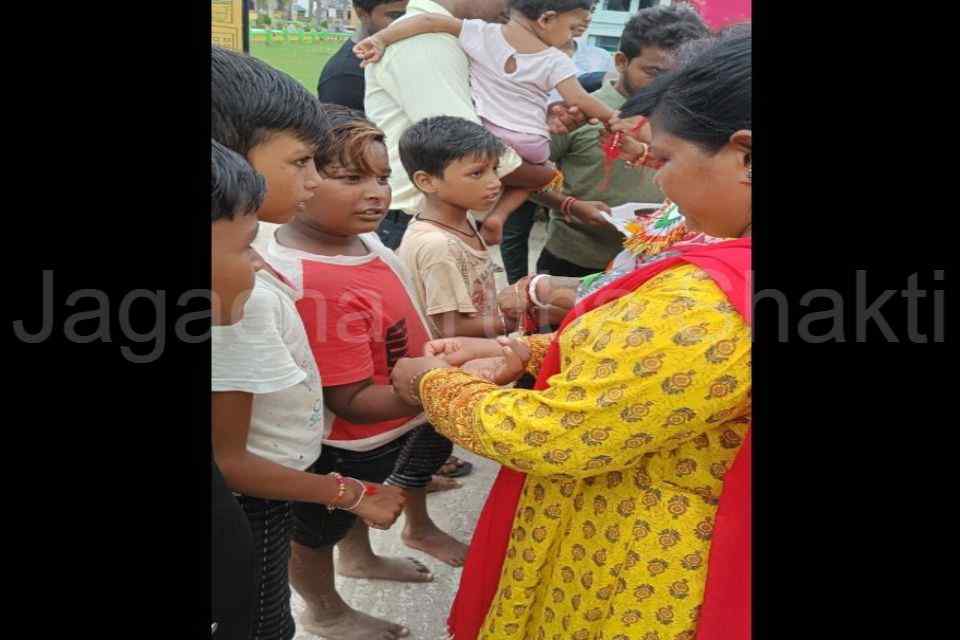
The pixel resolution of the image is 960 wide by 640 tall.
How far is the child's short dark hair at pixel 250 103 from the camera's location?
132 centimetres

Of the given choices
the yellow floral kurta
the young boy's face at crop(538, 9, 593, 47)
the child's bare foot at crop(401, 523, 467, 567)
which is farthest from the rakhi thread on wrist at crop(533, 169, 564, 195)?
the yellow floral kurta

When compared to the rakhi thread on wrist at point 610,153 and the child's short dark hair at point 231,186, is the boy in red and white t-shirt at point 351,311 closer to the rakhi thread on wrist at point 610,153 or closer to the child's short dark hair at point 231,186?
the child's short dark hair at point 231,186

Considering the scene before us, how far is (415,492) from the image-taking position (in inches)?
98.1

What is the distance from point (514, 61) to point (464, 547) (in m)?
1.94

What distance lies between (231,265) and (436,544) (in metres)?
1.67

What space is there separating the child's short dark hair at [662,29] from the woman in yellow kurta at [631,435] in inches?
80.9

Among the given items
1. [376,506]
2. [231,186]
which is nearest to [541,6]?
[376,506]

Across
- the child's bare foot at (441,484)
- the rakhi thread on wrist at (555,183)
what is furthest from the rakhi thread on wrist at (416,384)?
the rakhi thread on wrist at (555,183)

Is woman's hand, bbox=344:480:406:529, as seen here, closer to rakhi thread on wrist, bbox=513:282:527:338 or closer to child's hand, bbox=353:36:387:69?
rakhi thread on wrist, bbox=513:282:527:338

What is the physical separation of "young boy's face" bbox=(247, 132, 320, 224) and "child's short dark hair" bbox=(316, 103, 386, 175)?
308 mm

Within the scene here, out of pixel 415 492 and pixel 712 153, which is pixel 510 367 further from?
pixel 415 492

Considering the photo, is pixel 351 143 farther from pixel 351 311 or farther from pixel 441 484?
pixel 441 484

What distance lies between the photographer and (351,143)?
5.82 ft
